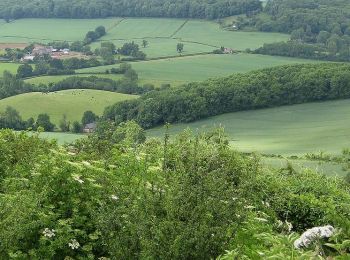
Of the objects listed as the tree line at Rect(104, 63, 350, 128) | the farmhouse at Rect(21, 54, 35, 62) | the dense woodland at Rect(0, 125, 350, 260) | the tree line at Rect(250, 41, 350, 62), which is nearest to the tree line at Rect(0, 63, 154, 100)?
the tree line at Rect(104, 63, 350, 128)

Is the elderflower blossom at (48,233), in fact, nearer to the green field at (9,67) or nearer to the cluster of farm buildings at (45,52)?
the green field at (9,67)

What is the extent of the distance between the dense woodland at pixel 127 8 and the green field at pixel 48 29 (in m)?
2.38

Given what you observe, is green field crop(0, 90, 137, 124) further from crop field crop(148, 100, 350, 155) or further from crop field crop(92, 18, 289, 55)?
crop field crop(92, 18, 289, 55)

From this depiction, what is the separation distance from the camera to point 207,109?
51.1 metres

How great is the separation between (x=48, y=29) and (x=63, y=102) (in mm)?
45130

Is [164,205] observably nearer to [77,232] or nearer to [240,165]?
[77,232]

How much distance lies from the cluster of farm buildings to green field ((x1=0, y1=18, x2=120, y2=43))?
20.4 feet

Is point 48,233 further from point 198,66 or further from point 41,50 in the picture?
point 41,50

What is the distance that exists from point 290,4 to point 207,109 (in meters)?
59.5

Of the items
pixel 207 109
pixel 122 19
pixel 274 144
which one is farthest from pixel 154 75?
pixel 122 19

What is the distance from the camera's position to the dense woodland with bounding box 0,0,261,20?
325 ft

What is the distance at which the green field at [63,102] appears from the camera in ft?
174

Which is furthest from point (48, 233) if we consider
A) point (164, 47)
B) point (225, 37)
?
point (225, 37)

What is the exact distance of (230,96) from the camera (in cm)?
5216
